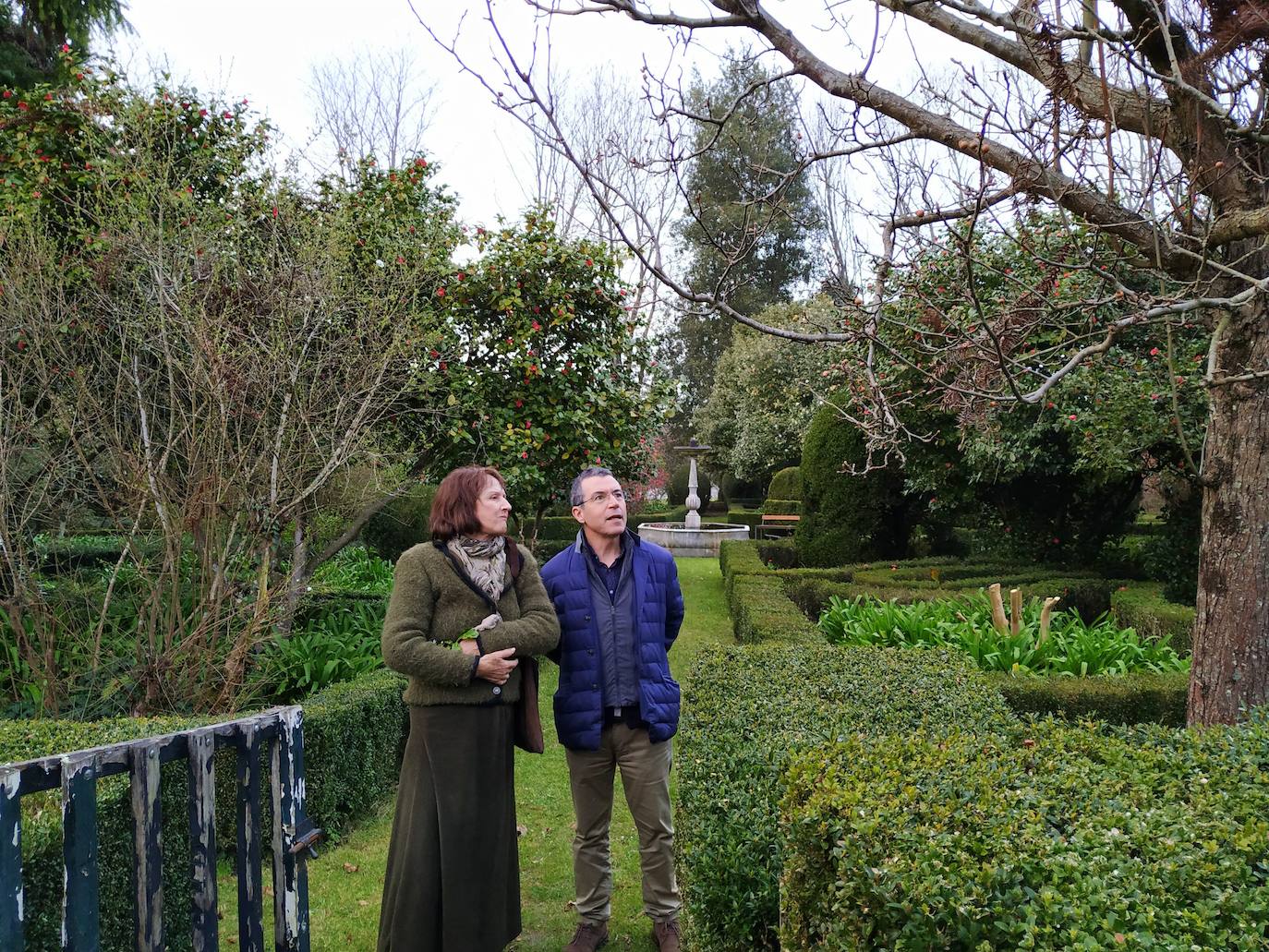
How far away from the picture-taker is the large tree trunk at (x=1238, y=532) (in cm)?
390

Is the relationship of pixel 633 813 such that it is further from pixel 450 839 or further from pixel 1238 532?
pixel 1238 532

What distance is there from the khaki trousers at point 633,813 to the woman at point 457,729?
344mm

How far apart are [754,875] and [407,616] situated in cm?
139

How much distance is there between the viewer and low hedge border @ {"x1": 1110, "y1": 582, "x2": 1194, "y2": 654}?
22.9 ft

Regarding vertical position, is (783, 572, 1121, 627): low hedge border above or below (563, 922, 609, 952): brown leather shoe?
above

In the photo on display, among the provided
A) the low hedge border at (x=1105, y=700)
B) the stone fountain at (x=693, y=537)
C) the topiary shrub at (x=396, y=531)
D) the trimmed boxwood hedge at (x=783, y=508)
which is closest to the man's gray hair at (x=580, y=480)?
the low hedge border at (x=1105, y=700)

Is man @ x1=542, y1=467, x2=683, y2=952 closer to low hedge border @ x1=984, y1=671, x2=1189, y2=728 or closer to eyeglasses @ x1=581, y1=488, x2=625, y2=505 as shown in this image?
eyeglasses @ x1=581, y1=488, x2=625, y2=505

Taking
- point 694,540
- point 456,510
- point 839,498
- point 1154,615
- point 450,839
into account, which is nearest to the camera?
point 450,839

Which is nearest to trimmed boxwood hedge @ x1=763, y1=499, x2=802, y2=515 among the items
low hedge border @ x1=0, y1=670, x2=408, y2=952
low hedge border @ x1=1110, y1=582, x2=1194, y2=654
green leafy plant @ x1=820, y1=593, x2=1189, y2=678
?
low hedge border @ x1=1110, y1=582, x2=1194, y2=654

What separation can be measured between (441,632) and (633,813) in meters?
1.07

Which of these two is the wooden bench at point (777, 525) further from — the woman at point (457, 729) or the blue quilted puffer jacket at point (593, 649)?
the woman at point (457, 729)

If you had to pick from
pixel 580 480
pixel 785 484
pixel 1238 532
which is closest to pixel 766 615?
pixel 1238 532

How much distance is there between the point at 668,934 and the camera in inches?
133

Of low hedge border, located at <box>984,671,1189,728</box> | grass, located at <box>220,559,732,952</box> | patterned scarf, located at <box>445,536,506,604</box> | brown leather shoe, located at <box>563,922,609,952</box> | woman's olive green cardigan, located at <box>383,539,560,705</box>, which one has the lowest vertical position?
grass, located at <box>220,559,732,952</box>
